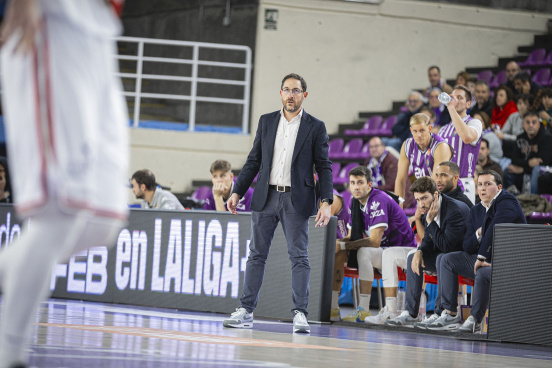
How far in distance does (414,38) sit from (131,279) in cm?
962

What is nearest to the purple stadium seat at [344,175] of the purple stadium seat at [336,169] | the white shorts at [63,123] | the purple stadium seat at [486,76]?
the purple stadium seat at [336,169]

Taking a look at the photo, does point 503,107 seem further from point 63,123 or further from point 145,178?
point 63,123

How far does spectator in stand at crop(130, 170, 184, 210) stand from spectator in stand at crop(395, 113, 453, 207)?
2.46 m

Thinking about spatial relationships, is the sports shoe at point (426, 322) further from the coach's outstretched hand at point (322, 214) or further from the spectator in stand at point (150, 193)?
the spectator in stand at point (150, 193)

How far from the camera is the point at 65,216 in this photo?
2.15 metres

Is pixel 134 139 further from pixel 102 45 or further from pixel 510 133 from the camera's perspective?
pixel 102 45

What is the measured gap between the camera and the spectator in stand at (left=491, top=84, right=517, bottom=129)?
1180 centimetres

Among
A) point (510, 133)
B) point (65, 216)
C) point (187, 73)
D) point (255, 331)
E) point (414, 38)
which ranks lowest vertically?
point (255, 331)

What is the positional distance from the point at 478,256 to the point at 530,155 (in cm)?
459

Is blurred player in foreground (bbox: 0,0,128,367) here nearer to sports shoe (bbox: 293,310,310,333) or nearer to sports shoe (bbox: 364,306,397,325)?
sports shoe (bbox: 293,310,310,333)

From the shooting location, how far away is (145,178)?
28.2 ft

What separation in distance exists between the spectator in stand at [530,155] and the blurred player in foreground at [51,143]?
8826 millimetres

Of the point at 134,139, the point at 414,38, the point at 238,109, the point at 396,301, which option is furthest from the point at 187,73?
the point at 396,301

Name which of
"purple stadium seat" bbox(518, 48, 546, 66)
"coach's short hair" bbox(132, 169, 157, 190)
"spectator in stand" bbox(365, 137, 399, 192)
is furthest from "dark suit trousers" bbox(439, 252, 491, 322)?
"purple stadium seat" bbox(518, 48, 546, 66)
